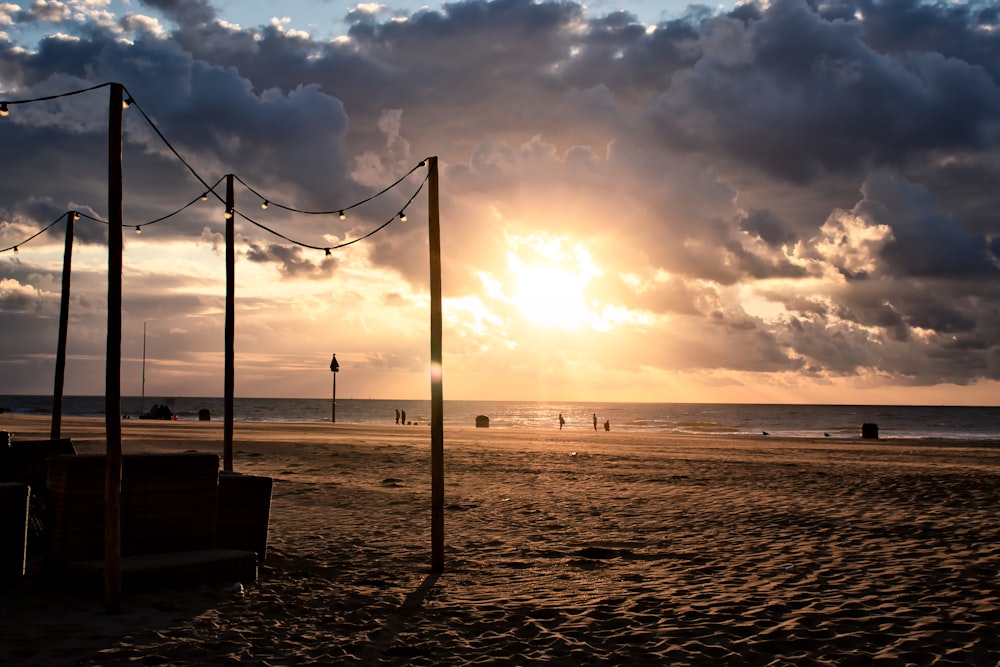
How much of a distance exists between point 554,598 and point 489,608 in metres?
0.92

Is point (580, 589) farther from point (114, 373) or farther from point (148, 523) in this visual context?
point (114, 373)

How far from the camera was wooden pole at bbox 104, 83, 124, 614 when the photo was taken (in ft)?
27.0

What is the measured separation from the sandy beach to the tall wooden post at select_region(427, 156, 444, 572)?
0.56 metres

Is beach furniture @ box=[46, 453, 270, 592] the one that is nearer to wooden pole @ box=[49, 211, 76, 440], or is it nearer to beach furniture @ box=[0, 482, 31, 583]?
beach furniture @ box=[0, 482, 31, 583]

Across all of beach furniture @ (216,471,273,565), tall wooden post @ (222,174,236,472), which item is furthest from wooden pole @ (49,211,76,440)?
beach furniture @ (216,471,273,565)

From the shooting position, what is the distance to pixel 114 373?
8.44 meters

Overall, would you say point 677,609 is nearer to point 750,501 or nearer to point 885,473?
point 750,501

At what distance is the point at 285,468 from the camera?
23.9 meters

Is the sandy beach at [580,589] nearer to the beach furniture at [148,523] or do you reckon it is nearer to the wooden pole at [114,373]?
the beach furniture at [148,523]

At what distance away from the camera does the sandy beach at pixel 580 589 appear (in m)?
7.46

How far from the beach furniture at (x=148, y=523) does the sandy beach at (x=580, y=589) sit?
298 millimetres

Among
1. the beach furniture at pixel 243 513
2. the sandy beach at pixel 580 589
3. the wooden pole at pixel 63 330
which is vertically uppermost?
the wooden pole at pixel 63 330

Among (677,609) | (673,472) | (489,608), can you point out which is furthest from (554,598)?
(673,472)

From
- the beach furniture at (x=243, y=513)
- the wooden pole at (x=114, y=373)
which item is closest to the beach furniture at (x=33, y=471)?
the beach furniture at (x=243, y=513)
